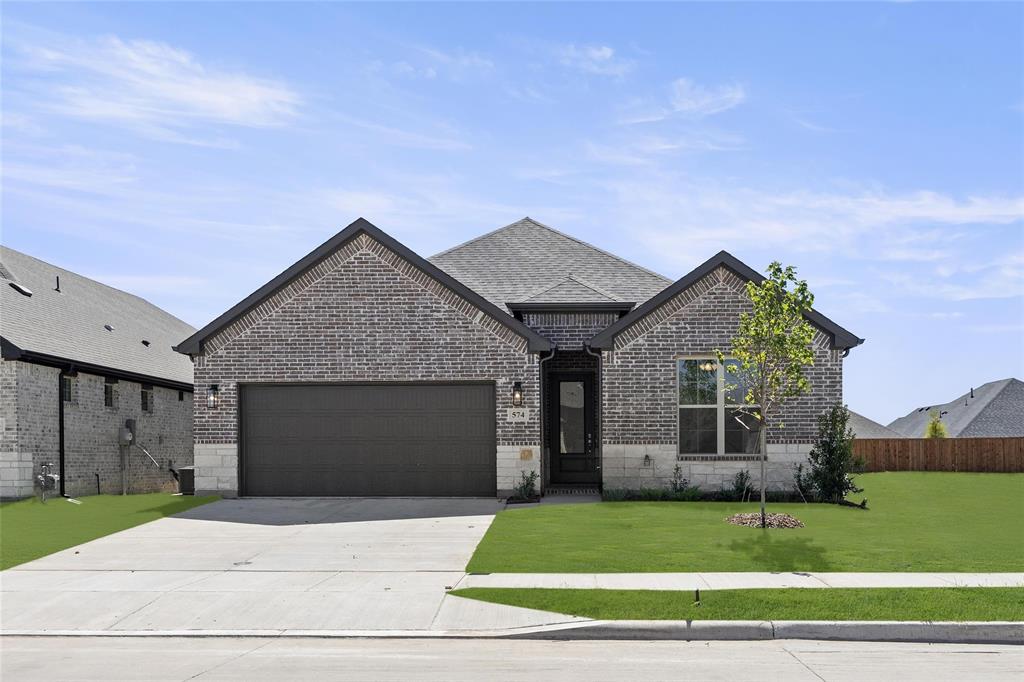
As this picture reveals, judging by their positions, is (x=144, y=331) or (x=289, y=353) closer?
(x=289, y=353)

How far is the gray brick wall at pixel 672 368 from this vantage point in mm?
20047

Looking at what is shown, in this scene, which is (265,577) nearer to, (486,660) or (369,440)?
(486,660)

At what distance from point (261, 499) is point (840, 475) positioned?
13.0 m

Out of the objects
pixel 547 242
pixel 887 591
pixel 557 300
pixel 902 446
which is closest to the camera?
pixel 887 591

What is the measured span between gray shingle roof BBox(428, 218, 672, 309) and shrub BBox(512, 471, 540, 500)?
4.75 meters

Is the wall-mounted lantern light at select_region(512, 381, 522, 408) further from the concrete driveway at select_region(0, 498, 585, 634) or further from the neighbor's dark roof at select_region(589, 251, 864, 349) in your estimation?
the concrete driveway at select_region(0, 498, 585, 634)

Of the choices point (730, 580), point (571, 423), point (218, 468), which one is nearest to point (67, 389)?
point (218, 468)

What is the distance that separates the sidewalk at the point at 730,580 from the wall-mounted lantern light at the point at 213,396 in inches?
430

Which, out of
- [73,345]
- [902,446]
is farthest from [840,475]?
[73,345]

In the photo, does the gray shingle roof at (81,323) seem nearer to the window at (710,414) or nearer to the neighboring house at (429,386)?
the neighboring house at (429,386)

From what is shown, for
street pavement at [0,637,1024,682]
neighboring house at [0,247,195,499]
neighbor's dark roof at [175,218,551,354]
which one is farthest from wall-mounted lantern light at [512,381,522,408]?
neighboring house at [0,247,195,499]

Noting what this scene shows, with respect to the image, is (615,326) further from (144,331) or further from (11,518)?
(144,331)

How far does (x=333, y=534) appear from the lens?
51.0ft

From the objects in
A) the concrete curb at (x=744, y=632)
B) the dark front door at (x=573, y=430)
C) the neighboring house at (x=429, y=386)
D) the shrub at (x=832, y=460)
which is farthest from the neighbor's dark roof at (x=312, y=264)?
the concrete curb at (x=744, y=632)
